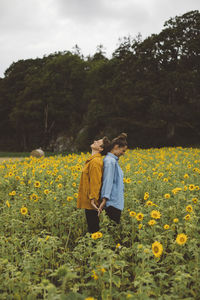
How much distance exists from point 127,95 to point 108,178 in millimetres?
23045

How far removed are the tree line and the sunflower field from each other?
17329 mm

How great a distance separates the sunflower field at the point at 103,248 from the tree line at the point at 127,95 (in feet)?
56.9

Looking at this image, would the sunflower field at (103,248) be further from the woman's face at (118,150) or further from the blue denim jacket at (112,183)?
the woman's face at (118,150)

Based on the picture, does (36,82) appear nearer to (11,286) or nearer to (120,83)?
(120,83)

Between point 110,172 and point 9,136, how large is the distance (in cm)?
4613

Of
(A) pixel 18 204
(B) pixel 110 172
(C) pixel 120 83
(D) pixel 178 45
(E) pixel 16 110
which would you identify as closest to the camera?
(B) pixel 110 172

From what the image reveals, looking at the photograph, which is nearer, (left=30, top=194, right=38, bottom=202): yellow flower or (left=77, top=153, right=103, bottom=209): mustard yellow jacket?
(left=77, top=153, right=103, bottom=209): mustard yellow jacket

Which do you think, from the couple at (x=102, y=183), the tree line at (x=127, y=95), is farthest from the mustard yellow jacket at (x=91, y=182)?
the tree line at (x=127, y=95)

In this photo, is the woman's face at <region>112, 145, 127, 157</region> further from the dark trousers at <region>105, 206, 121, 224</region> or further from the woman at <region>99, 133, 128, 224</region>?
the dark trousers at <region>105, 206, 121, 224</region>

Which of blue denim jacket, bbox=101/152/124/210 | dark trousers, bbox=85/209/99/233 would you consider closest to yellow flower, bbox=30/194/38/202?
dark trousers, bbox=85/209/99/233

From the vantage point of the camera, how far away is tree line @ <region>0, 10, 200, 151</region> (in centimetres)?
2434

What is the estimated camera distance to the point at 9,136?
1859 inches

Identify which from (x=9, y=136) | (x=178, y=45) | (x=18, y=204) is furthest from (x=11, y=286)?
(x=9, y=136)

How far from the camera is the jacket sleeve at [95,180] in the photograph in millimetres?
3822
